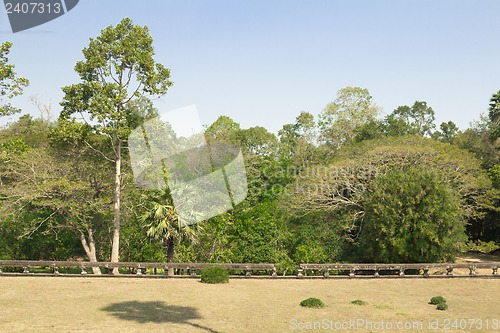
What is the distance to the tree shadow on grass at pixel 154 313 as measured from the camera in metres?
17.2

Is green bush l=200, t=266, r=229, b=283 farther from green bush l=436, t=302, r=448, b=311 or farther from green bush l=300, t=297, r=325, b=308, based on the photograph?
green bush l=436, t=302, r=448, b=311

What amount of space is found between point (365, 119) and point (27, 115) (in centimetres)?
6871

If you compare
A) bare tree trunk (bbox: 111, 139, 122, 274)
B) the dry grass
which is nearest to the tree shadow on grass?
the dry grass

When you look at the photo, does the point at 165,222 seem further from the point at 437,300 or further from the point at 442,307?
the point at 442,307

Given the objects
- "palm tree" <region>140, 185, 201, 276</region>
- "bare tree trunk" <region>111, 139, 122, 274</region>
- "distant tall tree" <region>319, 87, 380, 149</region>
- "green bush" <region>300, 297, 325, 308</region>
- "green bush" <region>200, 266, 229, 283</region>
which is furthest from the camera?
"distant tall tree" <region>319, 87, 380, 149</region>

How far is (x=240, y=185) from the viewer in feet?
144

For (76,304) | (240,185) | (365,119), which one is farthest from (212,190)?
(365,119)

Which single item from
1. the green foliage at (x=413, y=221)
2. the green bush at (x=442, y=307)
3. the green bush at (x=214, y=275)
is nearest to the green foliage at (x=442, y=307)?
the green bush at (x=442, y=307)

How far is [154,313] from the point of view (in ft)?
60.4

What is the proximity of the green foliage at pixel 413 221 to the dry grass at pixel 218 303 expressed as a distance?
2613 millimetres

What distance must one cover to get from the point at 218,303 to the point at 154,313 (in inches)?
134

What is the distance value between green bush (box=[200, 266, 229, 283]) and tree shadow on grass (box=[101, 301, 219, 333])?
6.27 meters

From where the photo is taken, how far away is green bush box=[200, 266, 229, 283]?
1045 inches

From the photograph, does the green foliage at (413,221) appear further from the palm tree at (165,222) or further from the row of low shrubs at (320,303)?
the palm tree at (165,222)
